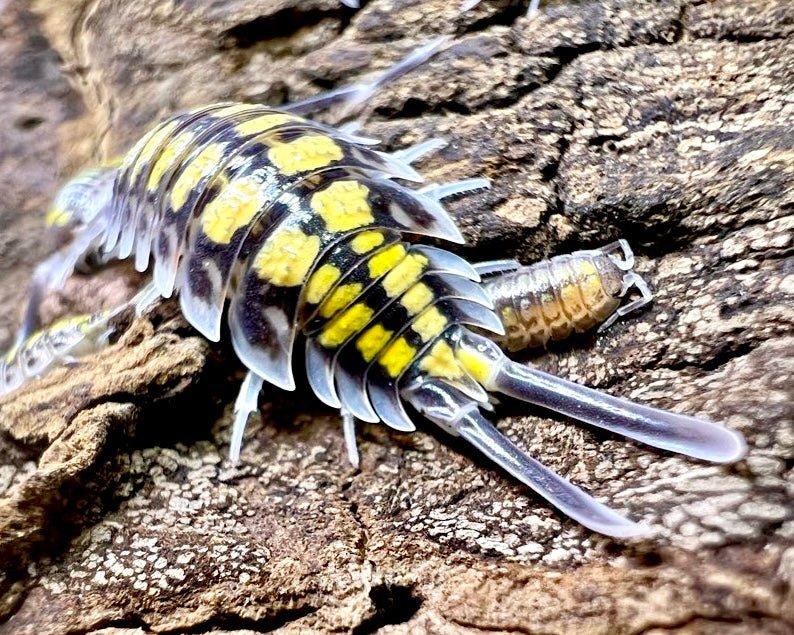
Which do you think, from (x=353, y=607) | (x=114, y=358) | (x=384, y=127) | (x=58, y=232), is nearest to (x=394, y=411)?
(x=353, y=607)

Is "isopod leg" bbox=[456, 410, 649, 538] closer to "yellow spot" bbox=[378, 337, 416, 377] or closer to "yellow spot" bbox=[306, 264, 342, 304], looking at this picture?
"yellow spot" bbox=[378, 337, 416, 377]

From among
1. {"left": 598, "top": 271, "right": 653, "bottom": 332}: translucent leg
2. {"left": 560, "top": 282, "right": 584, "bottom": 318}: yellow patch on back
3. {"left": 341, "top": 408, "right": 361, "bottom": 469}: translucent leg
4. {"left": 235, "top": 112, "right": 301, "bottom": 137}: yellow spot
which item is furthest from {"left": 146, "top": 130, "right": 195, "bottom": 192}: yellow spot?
{"left": 598, "top": 271, "right": 653, "bottom": 332}: translucent leg

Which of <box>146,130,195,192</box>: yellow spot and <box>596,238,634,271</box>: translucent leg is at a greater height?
<box>146,130,195,192</box>: yellow spot

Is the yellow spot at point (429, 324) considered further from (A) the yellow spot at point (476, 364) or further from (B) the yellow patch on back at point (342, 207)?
(B) the yellow patch on back at point (342, 207)

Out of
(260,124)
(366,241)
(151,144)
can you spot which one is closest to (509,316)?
(366,241)

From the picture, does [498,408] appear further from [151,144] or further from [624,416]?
[151,144]

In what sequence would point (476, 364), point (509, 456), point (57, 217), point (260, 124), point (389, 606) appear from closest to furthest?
1. point (389, 606)
2. point (509, 456)
3. point (476, 364)
4. point (260, 124)
5. point (57, 217)

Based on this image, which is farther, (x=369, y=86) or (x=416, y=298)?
(x=369, y=86)
